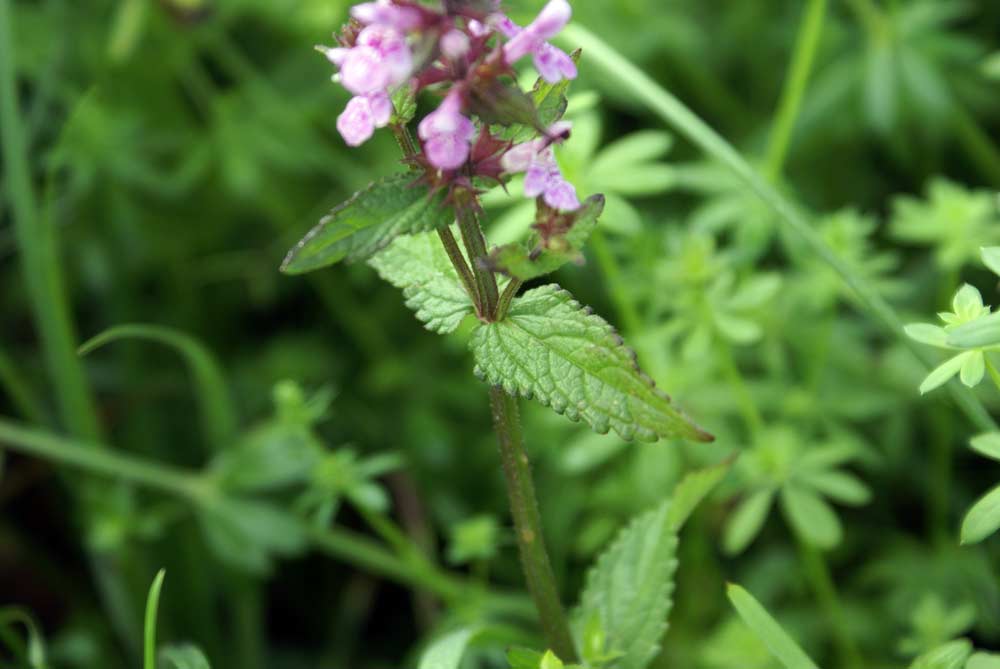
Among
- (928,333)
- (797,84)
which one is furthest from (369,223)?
(797,84)

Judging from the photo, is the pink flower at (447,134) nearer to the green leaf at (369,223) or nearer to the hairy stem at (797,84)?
the green leaf at (369,223)

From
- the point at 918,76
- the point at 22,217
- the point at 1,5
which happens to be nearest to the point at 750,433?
the point at 918,76

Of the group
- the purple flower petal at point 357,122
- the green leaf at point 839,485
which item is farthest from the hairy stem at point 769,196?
the purple flower petal at point 357,122

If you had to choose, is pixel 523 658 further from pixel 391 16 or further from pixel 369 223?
pixel 391 16

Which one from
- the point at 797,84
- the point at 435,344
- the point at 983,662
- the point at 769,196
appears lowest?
the point at 983,662

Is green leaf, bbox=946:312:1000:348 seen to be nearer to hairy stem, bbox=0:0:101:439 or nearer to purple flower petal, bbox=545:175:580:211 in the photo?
purple flower petal, bbox=545:175:580:211

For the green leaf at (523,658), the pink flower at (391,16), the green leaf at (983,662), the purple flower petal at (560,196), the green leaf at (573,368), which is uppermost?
the pink flower at (391,16)
